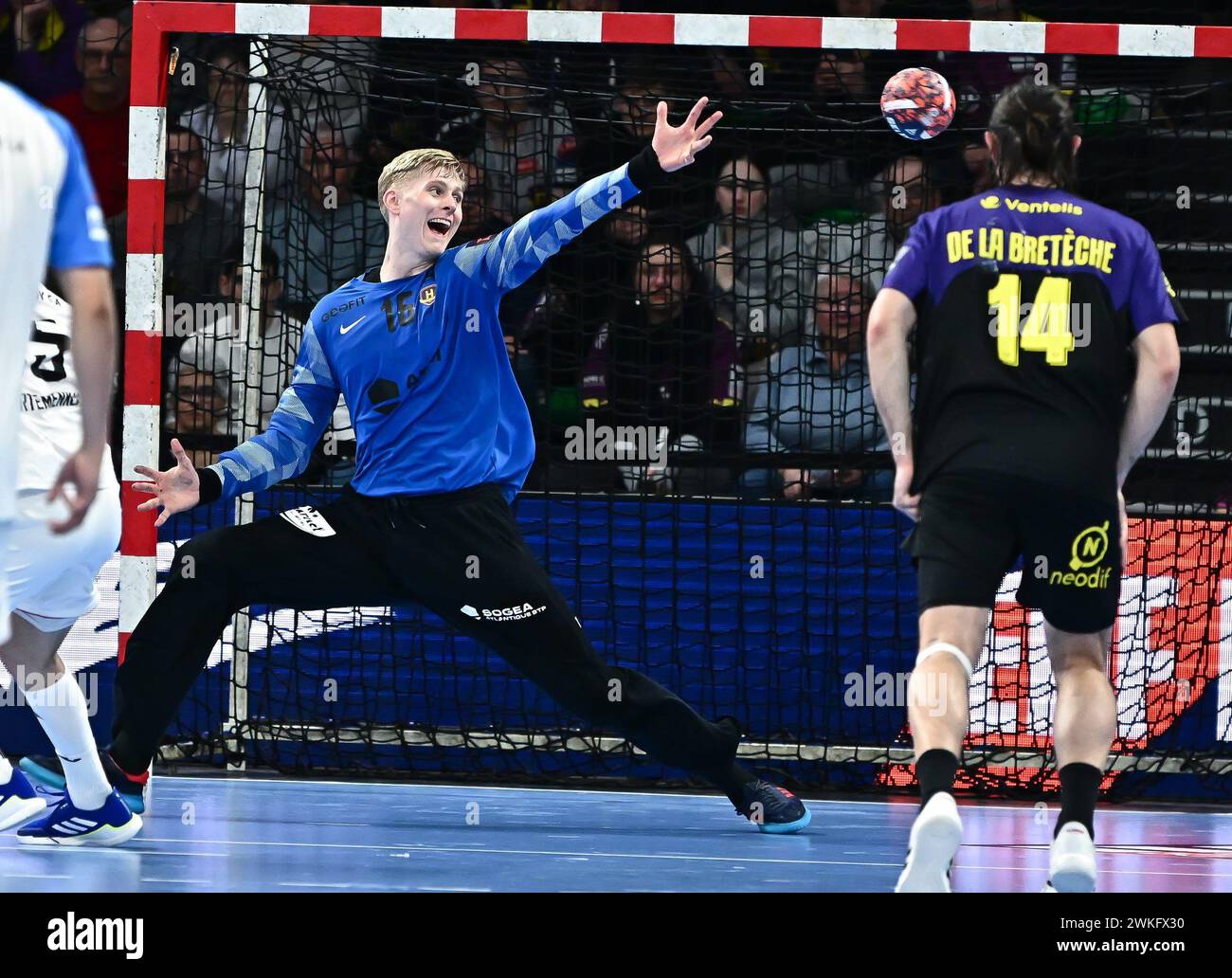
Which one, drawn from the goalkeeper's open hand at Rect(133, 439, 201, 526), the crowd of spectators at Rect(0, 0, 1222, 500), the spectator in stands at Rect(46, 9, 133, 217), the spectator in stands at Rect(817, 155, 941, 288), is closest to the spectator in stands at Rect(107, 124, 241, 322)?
the crowd of spectators at Rect(0, 0, 1222, 500)

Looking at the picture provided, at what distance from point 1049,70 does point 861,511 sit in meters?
2.61

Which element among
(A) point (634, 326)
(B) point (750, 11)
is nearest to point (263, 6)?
(A) point (634, 326)

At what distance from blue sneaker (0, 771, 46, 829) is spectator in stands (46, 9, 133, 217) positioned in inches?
→ 173

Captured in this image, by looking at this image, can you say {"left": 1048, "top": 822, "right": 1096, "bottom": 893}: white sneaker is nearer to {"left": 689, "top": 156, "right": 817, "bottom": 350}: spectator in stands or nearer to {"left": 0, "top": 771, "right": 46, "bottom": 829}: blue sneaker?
{"left": 0, "top": 771, "right": 46, "bottom": 829}: blue sneaker

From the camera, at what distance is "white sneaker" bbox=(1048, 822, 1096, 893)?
380 cm

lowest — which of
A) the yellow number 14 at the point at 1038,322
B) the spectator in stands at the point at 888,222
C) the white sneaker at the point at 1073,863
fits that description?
the white sneaker at the point at 1073,863

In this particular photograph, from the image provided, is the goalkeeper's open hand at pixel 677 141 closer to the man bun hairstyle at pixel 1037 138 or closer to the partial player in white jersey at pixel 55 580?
the man bun hairstyle at pixel 1037 138

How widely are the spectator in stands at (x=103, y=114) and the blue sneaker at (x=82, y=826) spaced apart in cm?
464

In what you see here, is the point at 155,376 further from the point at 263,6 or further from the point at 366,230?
the point at 366,230

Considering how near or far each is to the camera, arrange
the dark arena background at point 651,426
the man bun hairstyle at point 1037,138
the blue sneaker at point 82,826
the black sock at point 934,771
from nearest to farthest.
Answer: the black sock at point 934,771 → the man bun hairstyle at point 1037,138 → the blue sneaker at point 82,826 → the dark arena background at point 651,426

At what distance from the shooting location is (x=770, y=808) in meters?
5.66

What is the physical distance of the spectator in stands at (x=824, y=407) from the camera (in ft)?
25.3

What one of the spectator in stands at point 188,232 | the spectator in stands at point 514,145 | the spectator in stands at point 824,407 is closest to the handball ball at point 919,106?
the spectator in stands at point 824,407

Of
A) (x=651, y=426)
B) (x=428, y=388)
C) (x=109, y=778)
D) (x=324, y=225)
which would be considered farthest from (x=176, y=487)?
(x=651, y=426)
